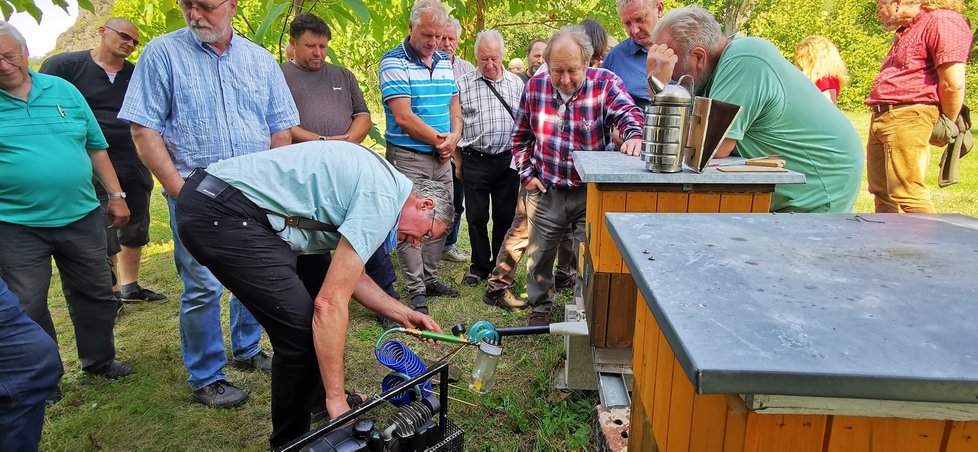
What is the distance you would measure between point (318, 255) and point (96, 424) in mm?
1616

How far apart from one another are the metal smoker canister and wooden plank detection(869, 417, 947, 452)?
157 centimetres

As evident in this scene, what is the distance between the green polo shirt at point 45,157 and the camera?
2.99 metres

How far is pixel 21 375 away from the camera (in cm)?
204

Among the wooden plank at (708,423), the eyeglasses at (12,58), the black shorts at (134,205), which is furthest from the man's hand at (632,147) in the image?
the black shorts at (134,205)

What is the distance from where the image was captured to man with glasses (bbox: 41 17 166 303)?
4.21 m

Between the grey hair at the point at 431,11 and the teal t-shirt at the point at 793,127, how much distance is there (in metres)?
2.26

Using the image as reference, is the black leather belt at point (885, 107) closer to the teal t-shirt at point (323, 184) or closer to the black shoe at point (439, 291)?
the black shoe at point (439, 291)

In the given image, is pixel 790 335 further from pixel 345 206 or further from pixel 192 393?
pixel 192 393

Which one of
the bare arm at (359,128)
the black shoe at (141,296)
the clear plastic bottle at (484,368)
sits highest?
the bare arm at (359,128)

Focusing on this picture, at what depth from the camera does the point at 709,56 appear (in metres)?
2.75

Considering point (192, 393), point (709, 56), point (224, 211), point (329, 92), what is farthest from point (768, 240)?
point (329, 92)

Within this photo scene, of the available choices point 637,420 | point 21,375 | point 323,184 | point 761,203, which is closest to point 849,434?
point 637,420

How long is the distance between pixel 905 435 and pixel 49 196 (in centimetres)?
379

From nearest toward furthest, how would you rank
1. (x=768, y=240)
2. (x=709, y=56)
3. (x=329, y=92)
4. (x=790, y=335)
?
(x=790, y=335) → (x=768, y=240) → (x=709, y=56) → (x=329, y=92)
